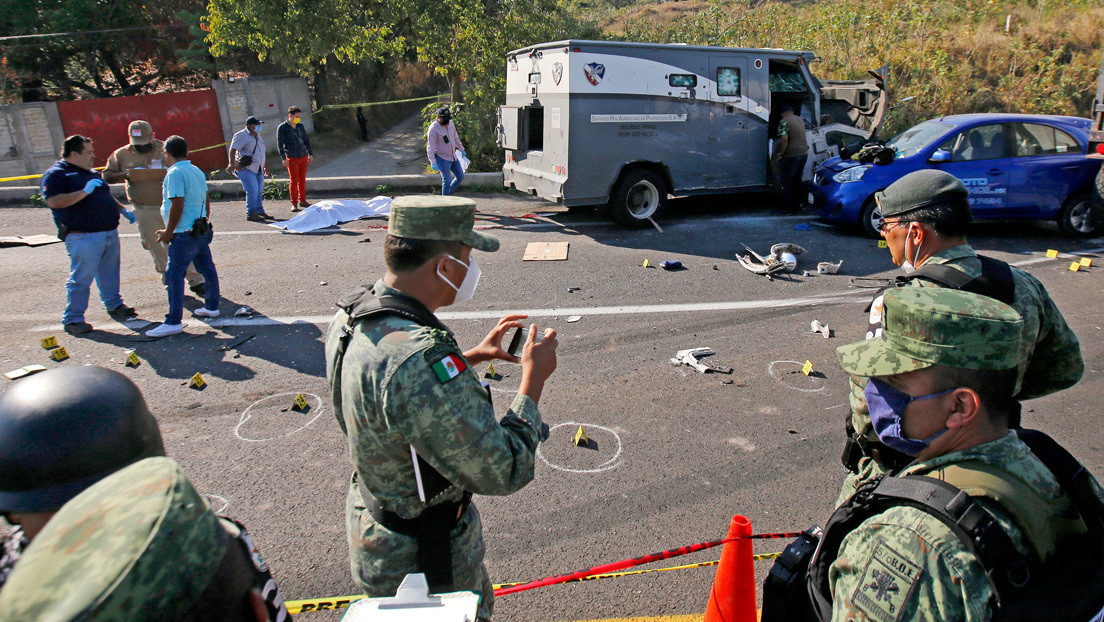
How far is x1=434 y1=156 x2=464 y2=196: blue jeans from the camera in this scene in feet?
37.6

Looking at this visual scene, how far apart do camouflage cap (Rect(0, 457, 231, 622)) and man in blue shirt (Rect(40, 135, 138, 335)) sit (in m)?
6.49

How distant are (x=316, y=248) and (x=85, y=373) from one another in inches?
319

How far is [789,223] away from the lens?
1028 centimetres

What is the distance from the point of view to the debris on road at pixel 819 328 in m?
6.16

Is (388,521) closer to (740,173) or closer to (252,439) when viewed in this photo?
(252,439)

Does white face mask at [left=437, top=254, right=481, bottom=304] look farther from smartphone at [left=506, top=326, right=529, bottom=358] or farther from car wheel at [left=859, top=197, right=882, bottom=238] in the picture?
car wheel at [left=859, top=197, right=882, bottom=238]

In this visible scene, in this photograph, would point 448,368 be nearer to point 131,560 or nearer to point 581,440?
point 131,560

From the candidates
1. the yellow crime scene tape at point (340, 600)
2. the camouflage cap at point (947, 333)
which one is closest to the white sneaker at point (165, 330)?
the yellow crime scene tape at point (340, 600)

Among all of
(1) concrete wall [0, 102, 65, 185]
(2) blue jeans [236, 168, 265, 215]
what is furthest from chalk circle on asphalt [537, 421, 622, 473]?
(1) concrete wall [0, 102, 65, 185]

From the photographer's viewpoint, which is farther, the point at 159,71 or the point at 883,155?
the point at 159,71

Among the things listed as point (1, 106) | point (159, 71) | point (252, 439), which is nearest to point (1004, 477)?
point (252, 439)

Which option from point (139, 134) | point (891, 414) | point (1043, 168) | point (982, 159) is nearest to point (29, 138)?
point (139, 134)

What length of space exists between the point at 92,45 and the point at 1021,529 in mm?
27099

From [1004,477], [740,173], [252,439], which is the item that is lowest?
[252,439]
